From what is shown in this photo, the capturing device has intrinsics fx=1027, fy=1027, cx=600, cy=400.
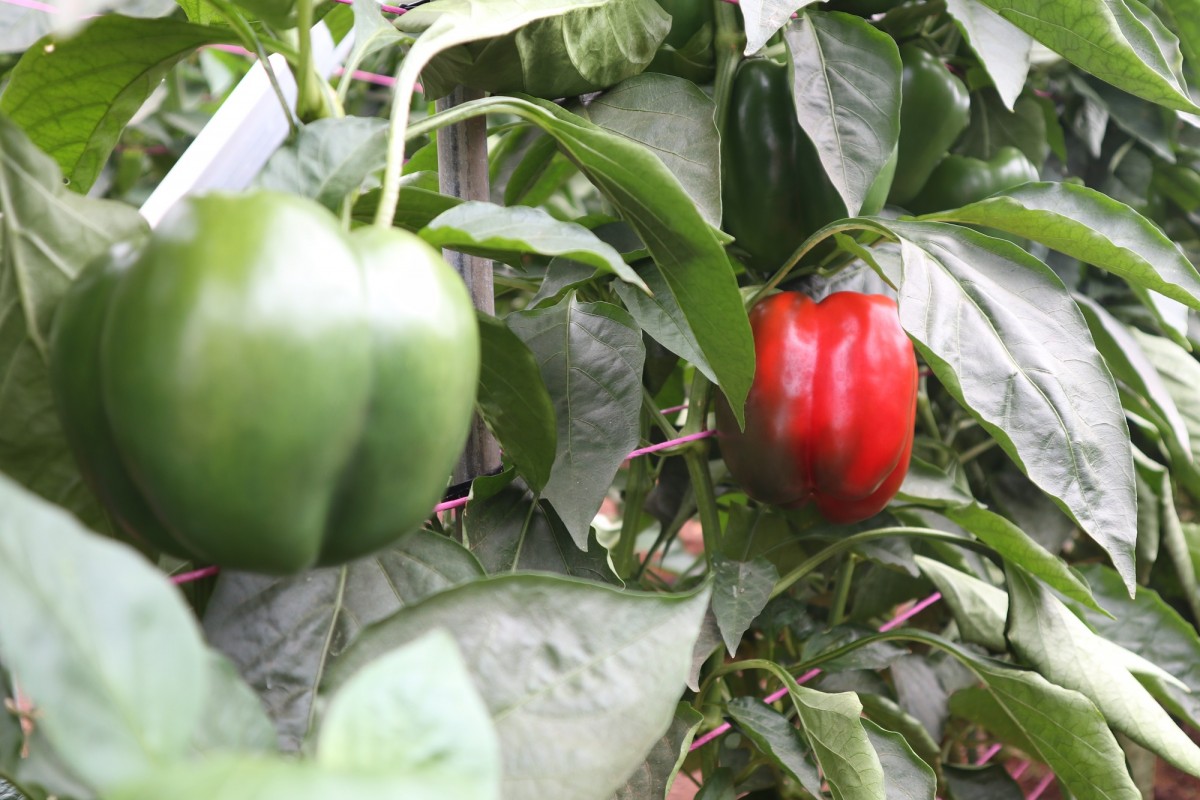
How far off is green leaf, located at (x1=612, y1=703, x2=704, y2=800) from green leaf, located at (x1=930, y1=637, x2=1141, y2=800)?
22cm

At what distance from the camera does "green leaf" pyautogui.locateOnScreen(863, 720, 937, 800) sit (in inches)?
25.8

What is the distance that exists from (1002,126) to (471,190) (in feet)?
2.39

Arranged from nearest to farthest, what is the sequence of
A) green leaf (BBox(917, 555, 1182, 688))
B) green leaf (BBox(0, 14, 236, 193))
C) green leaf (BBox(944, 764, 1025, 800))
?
1. green leaf (BBox(0, 14, 236, 193))
2. green leaf (BBox(917, 555, 1182, 688))
3. green leaf (BBox(944, 764, 1025, 800))

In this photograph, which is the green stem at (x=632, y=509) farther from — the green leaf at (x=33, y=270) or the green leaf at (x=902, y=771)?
the green leaf at (x=33, y=270)

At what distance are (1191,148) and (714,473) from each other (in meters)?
0.75

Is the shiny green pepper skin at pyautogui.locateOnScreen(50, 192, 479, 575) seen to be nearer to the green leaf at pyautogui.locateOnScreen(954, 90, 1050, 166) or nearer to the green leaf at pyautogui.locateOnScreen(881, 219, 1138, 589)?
the green leaf at pyautogui.locateOnScreen(881, 219, 1138, 589)

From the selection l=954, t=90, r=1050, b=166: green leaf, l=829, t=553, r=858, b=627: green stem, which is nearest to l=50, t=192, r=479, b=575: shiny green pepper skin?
l=829, t=553, r=858, b=627: green stem

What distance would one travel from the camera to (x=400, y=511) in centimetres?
33

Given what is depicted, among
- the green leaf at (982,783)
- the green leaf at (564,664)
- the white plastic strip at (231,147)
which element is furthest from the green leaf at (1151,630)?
the white plastic strip at (231,147)

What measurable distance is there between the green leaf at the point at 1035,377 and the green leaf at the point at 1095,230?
0.03 meters

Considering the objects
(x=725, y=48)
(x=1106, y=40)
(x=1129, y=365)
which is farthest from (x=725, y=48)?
(x=1129, y=365)

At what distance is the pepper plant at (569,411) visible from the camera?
276 millimetres

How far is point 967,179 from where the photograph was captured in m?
0.93

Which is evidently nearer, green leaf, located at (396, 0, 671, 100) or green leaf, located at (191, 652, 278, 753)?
green leaf, located at (191, 652, 278, 753)
